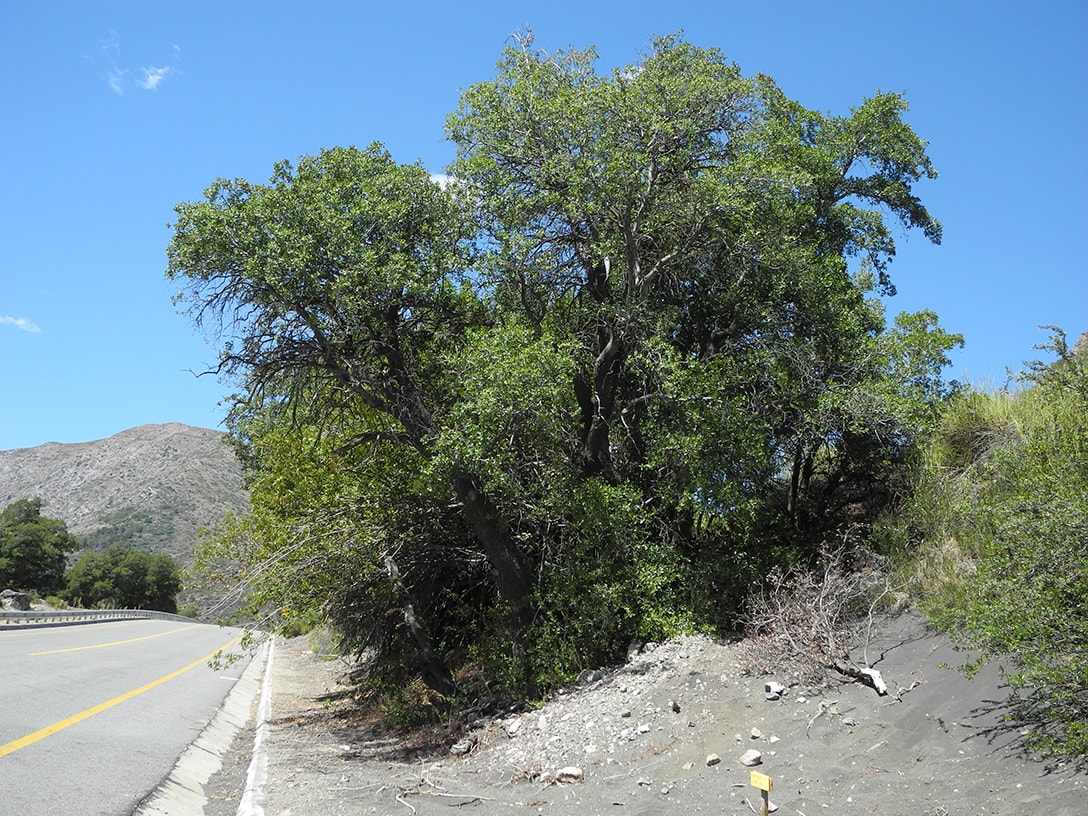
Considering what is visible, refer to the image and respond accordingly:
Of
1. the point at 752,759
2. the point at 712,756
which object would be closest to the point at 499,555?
the point at 712,756

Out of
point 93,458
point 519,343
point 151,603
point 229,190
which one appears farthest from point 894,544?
point 93,458

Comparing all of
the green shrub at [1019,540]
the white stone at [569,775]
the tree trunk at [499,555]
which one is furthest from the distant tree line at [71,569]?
the green shrub at [1019,540]

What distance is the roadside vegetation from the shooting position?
38.9ft

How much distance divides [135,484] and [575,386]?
12152cm

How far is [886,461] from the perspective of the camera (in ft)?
46.5

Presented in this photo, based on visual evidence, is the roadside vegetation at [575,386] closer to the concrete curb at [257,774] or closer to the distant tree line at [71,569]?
the concrete curb at [257,774]

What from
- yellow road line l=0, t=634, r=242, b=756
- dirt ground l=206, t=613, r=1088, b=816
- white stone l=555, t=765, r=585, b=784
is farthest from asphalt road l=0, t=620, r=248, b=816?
white stone l=555, t=765, r=585, b=784

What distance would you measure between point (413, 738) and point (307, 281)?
22.4ft

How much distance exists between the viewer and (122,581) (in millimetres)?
74750

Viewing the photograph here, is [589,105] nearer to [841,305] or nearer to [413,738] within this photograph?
[841,305]

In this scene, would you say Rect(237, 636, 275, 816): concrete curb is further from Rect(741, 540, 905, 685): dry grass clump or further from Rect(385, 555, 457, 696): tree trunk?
Rect(741, 540, 905, 685): dry grass clump

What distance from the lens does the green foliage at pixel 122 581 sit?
7106 centimetres

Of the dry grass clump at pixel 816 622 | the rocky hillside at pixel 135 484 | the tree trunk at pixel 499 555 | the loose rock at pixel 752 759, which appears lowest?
the loose rock at pixel 752 759

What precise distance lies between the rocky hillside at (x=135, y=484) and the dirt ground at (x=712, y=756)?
279 feet
